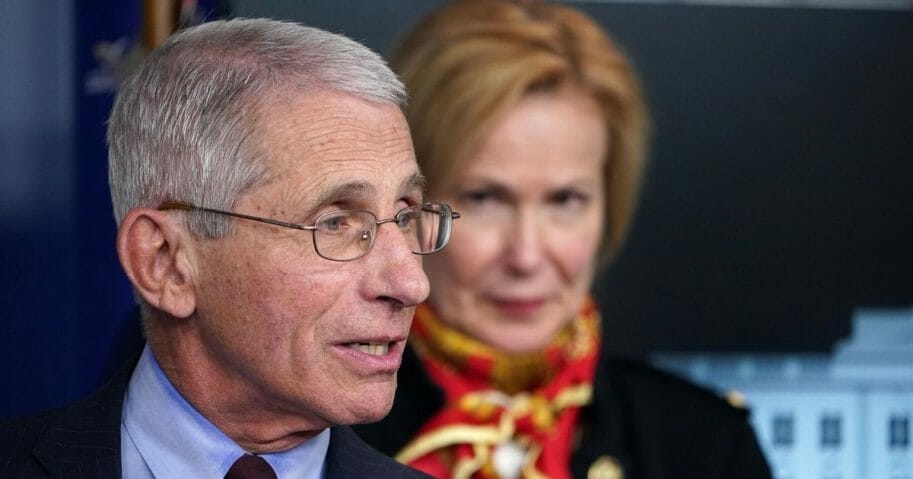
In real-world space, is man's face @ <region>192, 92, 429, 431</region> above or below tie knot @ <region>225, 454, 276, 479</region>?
above

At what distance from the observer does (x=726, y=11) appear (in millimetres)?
3902

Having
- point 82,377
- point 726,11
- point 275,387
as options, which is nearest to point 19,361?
point 82,377

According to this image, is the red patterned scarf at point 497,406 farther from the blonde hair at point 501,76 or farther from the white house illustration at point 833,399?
the white house illustration at point 833,399

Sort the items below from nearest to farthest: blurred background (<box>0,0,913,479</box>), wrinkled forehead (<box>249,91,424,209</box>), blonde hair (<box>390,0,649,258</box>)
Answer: wrinkled forehead (<box>249,91,424,209</box>) → blonde hair (<box>390,0,649,258</box>) → blurred background (<box>0,0,913,479</box>)

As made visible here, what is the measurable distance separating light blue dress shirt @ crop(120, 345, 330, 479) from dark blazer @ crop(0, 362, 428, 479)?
31 mm

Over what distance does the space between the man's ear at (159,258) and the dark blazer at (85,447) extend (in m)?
0.17

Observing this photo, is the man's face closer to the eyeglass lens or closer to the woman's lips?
the eyeglass lens

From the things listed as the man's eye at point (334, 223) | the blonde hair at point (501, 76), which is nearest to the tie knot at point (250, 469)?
the man's eye at point (334, 223)

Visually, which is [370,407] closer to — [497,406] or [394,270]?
[394,270]

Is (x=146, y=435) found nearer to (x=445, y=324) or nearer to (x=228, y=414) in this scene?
(x=228, y=414)

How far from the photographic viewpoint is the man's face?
6.08 ft

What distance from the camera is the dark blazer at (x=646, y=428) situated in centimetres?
→ 322

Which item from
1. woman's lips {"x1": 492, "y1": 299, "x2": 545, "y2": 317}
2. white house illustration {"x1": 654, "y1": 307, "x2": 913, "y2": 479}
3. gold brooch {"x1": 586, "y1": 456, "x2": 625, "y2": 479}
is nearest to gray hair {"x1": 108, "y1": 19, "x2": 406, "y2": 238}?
woman's lips {"x1": 492, "y1": 299, "x2": 545, "y2": 317}

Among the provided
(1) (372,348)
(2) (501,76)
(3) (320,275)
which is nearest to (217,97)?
(3) (320,275)
